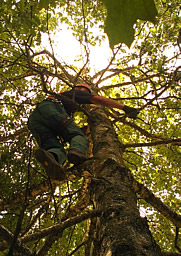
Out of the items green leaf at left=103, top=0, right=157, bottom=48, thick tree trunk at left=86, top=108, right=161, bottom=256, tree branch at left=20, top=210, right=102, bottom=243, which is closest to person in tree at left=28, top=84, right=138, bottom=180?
thick tree trunk at left=86, top=108, right=161, bottom=256

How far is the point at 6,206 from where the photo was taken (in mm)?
3543

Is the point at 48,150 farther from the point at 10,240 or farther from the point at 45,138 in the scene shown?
the point at 10,240

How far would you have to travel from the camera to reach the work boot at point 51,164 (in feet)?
7.08

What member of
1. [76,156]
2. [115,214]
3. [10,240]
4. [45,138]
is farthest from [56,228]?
[45,138]

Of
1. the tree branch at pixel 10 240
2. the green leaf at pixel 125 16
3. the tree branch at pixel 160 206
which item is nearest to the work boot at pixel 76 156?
the tree branch at pixel 160 206

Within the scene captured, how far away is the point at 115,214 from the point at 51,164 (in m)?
0.78

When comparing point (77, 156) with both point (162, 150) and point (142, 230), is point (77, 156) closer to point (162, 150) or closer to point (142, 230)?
point (142, 230)

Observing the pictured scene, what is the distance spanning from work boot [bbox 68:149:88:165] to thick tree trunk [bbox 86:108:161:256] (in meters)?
0.21

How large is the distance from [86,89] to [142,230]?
8.13 ft

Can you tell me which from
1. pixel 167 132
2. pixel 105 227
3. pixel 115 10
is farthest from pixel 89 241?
pixel 167 132

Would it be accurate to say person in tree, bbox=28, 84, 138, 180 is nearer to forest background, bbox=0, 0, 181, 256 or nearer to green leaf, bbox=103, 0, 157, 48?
forest background, bbox=0, 0, 181, 256

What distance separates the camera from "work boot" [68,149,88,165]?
7.42ft

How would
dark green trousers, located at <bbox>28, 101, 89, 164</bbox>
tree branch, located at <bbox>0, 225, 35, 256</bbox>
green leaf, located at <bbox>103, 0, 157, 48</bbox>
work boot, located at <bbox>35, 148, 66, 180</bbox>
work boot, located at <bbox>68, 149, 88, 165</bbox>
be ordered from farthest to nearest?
dark green trousers, located at <bbox>28, 101, 89, 164</bbox>, work boot, located at <bbox>68, 149, 88, 165</bbox>, work boot, located at <bbox>35, 148, 66, 180</bbox>, tree branch, located at <bbox>0, 225, 35, 256</bbox>, green leaf, located at <bbox>103, 0, 157, 48</bbox>

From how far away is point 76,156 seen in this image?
2266 millimetres
